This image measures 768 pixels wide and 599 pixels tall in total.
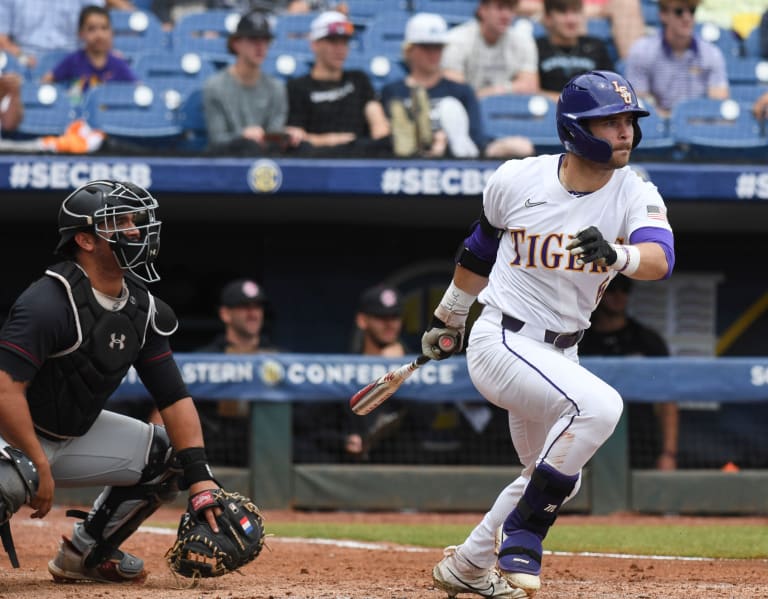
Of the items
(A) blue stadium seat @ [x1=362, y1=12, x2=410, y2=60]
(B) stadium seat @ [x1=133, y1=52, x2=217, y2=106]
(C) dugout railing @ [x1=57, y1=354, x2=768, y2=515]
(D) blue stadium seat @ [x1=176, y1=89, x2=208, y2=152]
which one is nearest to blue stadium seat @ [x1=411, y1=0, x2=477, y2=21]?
(A) blue stadium seat @ [x1=362, y1=12, x2=410, y2=60]

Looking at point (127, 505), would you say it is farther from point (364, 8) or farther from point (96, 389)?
point (364, 8)

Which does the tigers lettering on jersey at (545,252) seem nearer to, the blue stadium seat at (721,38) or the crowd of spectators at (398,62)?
the crowd of spectators at (398,62)

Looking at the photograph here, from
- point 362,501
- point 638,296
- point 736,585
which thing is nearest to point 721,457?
point 638,296

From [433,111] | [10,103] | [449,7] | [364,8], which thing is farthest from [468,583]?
[364,8]

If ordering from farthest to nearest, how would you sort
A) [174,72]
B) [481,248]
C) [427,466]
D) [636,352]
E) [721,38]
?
[721,38], [174,72], [636,352], [427,466], [481,248]

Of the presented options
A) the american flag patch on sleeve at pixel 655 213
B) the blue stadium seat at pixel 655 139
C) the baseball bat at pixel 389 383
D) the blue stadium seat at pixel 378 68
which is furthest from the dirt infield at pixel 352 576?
the blue stadium seat at pixel 378 68

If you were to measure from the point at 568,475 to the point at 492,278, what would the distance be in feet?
2.41

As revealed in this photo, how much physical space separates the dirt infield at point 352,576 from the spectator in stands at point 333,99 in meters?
3.08

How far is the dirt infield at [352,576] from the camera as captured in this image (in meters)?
4.16

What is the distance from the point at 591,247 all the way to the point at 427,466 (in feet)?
13.7

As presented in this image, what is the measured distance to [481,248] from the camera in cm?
436

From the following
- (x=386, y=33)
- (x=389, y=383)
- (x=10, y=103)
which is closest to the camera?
(x=389, y=383)

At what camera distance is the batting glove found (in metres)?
4.43

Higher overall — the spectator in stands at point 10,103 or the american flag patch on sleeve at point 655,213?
the spectator in stands at point 10,103
